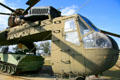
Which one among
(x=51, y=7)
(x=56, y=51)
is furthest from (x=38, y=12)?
(x=56, y=51)

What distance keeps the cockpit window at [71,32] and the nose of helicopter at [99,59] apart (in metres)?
0.79

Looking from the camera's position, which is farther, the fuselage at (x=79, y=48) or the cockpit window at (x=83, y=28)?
the cockpit window at (x=83, y=28)

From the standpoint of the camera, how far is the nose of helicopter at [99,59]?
4.99m

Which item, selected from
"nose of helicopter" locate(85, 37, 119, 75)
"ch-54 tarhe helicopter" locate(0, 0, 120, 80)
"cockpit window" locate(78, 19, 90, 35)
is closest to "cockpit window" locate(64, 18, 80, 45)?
"ch-54 tarhe helicopter" locate(0, 0, 120, 80)

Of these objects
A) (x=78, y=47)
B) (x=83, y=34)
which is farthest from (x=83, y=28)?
(x=78, y=47)

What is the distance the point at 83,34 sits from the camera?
18.3 feet

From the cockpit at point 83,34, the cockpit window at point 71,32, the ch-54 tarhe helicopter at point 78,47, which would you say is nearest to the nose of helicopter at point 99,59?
the ch-54 tarhe helicopter at point 78,47

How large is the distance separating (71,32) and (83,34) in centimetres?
62

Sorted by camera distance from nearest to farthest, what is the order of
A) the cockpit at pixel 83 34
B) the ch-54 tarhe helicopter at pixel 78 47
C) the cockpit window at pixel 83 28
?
the ch-54 tarhe helicopter at pixel 78 47, the cockpit at pixel 83 34, the cockpit window at pixel 83 28

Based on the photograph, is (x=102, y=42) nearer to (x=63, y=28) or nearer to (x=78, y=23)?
(x=78, y=23)

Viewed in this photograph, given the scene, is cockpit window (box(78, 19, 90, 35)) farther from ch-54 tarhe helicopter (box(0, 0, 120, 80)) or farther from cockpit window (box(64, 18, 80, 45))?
cockpit window (box(64, 18, 80, 45))

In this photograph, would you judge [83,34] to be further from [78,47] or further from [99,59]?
[99,59]

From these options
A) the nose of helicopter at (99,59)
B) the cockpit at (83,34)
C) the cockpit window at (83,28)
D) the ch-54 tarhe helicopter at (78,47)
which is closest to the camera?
the nose of helicopter at (99,59)

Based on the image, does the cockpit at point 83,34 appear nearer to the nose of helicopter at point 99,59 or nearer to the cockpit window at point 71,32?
the cockpit window at point 71,32
